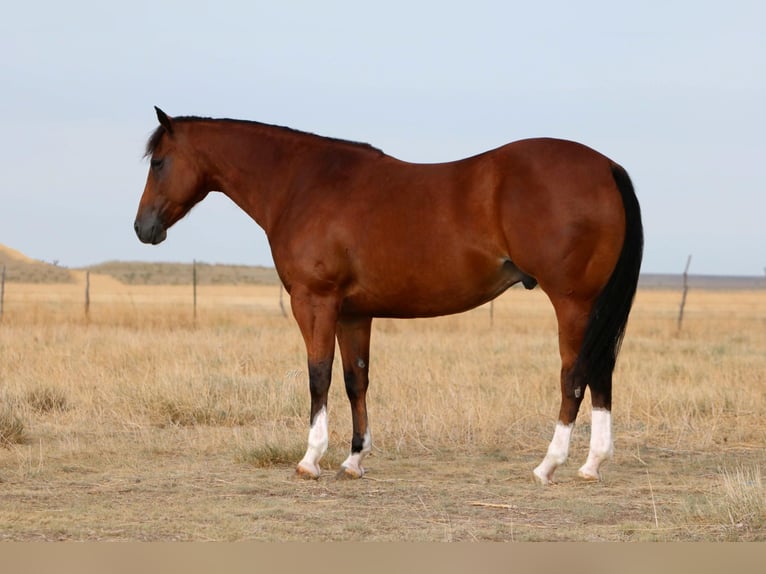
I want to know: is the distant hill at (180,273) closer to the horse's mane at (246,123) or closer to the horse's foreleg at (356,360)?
the horse's mane at (246,123)

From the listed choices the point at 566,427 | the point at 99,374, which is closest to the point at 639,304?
the point at 99,374

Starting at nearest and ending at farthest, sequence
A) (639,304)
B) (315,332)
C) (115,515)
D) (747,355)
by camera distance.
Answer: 1. (115,515)
2. (315,332)
3. (747,355)
4. (639,304)

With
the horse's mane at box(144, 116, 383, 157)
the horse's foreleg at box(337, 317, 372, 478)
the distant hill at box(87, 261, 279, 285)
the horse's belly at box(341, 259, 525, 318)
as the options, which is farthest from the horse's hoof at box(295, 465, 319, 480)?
the distant hill at box(87, 261, 279, 285)

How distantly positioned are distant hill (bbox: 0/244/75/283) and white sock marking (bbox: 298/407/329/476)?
57.4m

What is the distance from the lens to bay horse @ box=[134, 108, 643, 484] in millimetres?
7168

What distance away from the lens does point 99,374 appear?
12.9 metres

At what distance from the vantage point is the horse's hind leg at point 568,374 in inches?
284

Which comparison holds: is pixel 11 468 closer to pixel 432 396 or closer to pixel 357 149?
pixel 357 149

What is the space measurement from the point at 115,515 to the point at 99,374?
699 centimetres

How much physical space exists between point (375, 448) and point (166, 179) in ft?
9.70

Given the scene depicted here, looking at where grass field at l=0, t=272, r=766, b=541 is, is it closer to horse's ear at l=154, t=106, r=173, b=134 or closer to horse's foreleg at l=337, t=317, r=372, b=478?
horse's foreleg at l=337, t=317, r=372, b=478

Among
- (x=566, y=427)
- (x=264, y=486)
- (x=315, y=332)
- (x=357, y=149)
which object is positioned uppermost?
(x=357, y=149)

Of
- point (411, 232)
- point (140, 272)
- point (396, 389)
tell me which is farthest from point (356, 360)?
point (140, 272)

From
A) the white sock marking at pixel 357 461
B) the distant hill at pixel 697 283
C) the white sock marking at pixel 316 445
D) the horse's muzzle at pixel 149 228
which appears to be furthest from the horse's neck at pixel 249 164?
the distant hill at pixel 697 283
